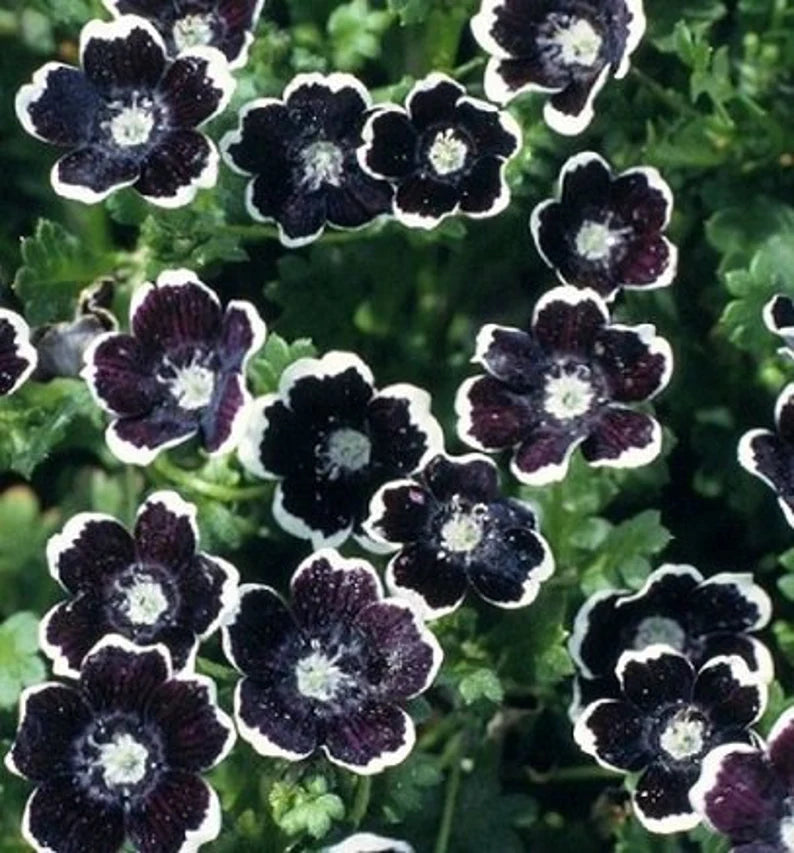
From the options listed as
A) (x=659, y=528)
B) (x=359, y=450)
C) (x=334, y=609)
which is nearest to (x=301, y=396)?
(x=359, y=450)

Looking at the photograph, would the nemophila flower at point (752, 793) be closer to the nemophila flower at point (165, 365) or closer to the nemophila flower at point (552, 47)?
the nemophila flower at point (165, 365)

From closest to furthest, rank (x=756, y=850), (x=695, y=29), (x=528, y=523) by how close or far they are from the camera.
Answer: (x=756, y=850), (x=528, y=523), (x=695, y=29)

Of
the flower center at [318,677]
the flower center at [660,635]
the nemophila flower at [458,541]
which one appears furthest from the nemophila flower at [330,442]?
the flower center at [660,635]

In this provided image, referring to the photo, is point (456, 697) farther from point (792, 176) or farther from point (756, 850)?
point (792, 176)

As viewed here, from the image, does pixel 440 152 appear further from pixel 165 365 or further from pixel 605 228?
pixel 165 365

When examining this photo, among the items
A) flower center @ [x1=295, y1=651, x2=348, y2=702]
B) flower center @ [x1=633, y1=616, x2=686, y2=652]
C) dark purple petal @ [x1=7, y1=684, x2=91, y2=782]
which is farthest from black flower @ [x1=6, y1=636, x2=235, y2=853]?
flower center @ [x1=633, y1=616, x2=686, y2=652]

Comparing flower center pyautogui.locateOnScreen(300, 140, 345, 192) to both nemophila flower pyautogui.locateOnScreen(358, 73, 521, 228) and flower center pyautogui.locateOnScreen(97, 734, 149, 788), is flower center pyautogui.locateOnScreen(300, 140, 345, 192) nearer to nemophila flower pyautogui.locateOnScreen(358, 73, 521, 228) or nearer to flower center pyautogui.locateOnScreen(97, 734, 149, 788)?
nemophila flower pyautogui.locateOnScreen(358, 73, 521, 228)
